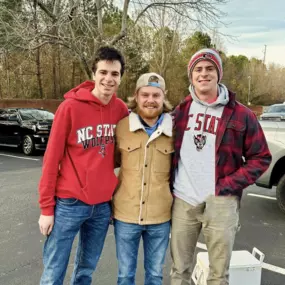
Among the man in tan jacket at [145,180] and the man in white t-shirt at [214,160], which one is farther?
the man in tan jacket at [145,180]

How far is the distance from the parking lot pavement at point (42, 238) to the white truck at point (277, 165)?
0.44 metres

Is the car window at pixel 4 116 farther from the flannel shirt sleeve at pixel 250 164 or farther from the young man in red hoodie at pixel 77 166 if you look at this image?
the flannel shirt sleeve at pixel 250 164

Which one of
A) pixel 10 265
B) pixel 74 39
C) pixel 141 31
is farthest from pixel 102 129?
pixel 141 31

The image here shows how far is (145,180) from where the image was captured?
2.25 meters

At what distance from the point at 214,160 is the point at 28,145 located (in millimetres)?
9585

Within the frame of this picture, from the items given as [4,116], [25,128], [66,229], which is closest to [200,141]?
[66,229]

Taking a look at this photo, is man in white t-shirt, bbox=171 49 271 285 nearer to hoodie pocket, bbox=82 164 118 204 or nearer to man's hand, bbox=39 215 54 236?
hoodie pocket, bbox=82 164 118 204

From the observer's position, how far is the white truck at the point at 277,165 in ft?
15.5

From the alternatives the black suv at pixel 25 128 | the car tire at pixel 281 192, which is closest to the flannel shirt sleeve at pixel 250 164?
the car tire at pixel 281 192

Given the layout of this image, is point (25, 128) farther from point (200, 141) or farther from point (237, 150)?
point (237, 150)

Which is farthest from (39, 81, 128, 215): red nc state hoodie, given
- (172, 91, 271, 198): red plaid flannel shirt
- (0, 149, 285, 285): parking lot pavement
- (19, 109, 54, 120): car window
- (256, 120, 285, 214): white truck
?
(19, 109, 54, 120): car window

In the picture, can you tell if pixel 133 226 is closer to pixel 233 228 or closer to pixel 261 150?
pixel 233 228

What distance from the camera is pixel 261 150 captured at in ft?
7.15

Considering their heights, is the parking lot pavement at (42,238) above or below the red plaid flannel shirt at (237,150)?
below
